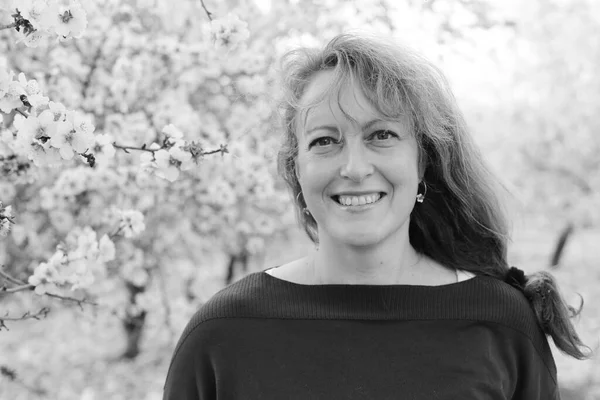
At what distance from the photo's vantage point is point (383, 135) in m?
1.58

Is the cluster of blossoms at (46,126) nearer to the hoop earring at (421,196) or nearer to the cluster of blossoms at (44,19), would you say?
the cluster of blossoms at (44,19)

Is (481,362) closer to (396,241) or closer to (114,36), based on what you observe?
(396,241)

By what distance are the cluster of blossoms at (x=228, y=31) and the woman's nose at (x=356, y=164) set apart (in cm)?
50

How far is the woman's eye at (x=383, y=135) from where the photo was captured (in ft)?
5.16

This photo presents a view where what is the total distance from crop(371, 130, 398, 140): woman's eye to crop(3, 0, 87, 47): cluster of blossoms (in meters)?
0.63

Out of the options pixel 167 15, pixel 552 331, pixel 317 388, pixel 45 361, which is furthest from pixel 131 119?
pixel 45 361

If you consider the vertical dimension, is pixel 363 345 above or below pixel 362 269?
below

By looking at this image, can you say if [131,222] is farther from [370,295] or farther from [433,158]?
[433,158]

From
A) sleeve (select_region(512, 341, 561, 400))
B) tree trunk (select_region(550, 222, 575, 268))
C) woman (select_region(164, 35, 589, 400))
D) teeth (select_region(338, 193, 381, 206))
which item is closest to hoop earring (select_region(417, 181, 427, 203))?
woman (select_region(164, 35, 589, 400))

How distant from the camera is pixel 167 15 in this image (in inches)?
134

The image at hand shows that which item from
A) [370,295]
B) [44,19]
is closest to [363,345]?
[370,295]

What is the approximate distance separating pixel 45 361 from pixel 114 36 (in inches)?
159

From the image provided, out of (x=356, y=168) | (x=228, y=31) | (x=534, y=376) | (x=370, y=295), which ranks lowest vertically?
(x=534, y=376)

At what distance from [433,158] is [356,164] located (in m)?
0.30
